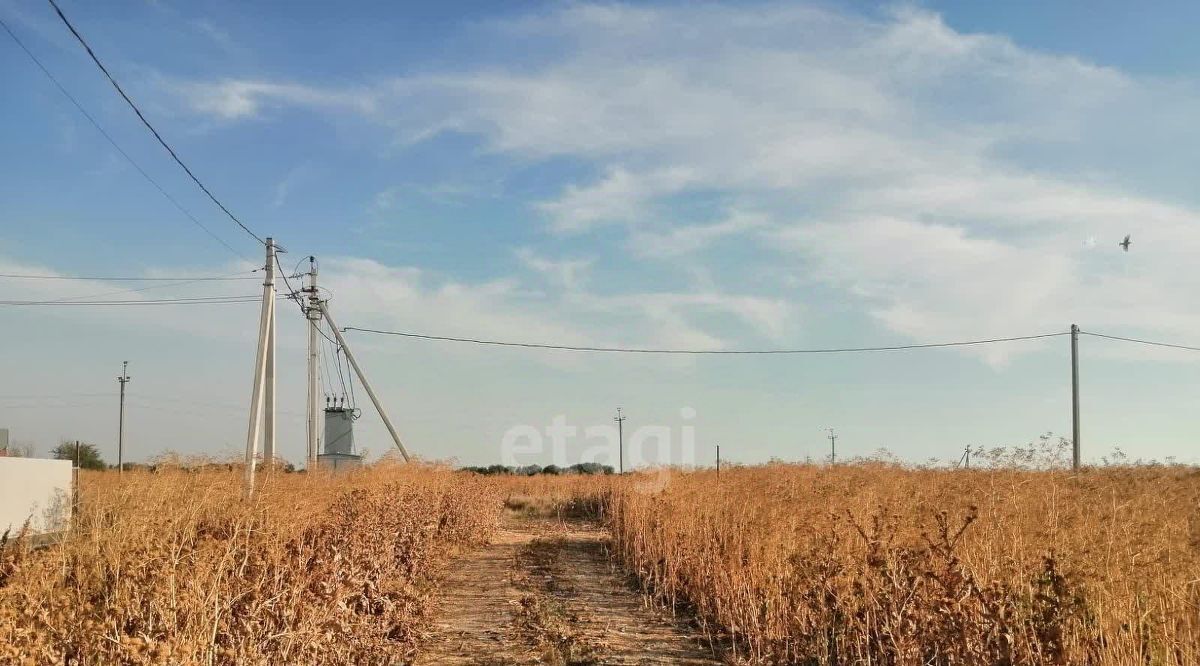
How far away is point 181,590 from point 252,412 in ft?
41.0

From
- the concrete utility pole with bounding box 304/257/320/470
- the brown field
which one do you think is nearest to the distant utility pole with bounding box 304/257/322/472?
the concrete utility pole with bounding box 304/257/320/470

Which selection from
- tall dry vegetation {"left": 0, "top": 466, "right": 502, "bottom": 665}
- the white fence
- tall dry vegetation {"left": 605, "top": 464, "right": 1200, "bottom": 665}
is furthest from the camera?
the white fence

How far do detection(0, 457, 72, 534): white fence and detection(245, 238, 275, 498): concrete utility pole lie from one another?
3048 millimetres

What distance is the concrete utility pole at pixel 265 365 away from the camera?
17297mm

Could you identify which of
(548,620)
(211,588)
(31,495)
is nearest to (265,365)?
(31,495)

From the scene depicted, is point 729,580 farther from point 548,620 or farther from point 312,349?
point 312,349

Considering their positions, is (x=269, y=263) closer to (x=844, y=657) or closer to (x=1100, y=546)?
(x=844, y=657)

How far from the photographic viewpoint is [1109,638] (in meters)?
4.95

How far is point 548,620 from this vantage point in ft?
35.0

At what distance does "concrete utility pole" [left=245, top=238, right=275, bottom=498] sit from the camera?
1730 cm

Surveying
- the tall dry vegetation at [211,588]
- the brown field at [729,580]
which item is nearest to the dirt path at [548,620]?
the brown field at [729,580]

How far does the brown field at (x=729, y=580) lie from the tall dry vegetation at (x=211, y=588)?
0.03 m

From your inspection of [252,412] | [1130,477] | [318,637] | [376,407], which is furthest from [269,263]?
[1130,477]

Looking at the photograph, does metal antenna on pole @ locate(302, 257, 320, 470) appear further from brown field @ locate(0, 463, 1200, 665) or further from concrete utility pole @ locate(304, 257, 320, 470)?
brown field @ locate(0, 463, 1200, 665)
